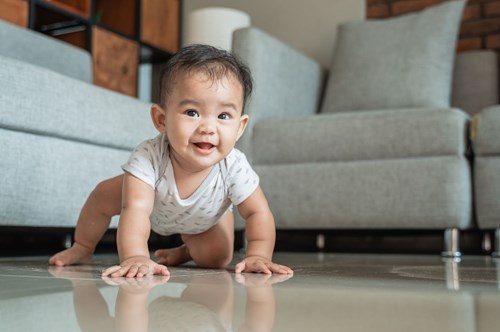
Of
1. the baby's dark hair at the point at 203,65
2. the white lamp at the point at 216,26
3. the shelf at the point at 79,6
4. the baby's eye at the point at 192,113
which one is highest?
the shelf at the point at 79,6

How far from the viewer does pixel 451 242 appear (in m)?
1.88

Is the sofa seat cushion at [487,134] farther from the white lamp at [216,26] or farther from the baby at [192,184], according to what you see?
the white lamp at [216,26]

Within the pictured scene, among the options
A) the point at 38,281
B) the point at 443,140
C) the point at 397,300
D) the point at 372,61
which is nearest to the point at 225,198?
the point at 38,281

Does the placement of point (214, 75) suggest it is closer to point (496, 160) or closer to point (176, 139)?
point (176, 139)

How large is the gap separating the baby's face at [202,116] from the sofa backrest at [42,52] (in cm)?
143

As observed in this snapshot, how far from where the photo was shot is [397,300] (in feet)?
2.03

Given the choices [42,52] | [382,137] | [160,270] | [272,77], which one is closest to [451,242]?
[382,137]

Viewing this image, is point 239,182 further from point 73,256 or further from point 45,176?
point 45,176

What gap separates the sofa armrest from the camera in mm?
2221

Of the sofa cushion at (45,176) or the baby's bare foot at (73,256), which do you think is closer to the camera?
the baby's bare foot at (73,256)

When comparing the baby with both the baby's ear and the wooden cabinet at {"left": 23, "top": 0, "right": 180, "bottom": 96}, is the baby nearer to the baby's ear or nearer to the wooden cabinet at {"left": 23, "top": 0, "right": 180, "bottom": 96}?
the baby's ear

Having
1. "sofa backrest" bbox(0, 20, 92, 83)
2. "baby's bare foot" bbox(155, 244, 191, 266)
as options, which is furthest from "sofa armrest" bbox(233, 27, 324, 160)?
"baby's bare foot" bbox(155, 244, 191, 266)

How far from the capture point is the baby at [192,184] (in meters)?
1.02

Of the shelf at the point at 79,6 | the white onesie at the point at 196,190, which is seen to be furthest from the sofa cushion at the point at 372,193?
the shelf at the point at 79,6
